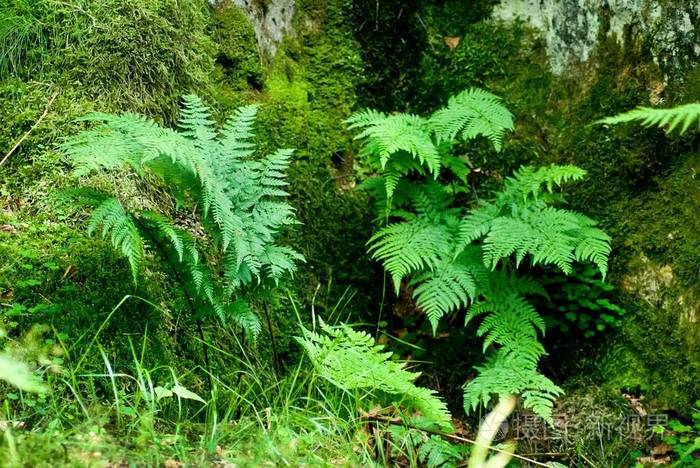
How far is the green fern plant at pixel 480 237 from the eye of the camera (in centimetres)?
351

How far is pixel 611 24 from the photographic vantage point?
→ 4.15 m

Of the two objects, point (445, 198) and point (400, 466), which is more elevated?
point (445, 198)

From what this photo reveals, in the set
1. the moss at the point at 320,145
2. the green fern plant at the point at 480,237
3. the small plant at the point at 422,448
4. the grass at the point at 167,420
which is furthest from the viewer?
the moss at the point at 320,145

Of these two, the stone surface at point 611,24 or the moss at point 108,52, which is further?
the stone surface at point 611,24

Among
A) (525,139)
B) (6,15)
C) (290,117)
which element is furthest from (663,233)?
(6,15)

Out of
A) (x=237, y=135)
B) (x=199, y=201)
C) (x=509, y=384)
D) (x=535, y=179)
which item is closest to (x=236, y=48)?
(x=237, y=135)

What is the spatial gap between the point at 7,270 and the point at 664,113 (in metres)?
2.89

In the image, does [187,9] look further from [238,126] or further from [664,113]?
[664,113]

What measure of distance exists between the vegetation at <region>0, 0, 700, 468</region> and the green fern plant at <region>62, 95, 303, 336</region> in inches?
0.5

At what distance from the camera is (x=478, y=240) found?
3893mm

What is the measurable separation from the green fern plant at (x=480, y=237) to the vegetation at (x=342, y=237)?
17mm

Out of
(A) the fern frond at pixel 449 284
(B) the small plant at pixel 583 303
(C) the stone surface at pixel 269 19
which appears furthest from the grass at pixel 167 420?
(C) the stone surface at pixel 269 19

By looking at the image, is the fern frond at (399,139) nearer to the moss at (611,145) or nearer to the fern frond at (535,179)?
the fern frond at (535,179)

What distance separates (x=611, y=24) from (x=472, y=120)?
1168 millimetres
